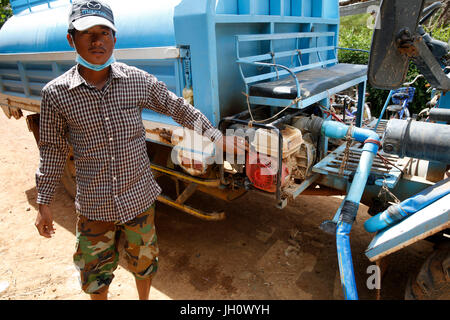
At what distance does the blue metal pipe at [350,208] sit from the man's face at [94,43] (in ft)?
5.05

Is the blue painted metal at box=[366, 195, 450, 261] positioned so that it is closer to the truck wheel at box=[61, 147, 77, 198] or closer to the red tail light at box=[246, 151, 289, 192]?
the red tail light at box=[246, 151, 289, 192]

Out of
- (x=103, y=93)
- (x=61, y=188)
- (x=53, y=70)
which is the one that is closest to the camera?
(x=103, y=93)

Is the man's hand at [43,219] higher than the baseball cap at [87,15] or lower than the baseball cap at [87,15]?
lower

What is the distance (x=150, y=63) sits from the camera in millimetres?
2512

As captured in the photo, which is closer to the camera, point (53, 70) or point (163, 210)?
point (53, 70)

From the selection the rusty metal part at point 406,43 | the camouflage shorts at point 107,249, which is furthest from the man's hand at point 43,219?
the rusty metal part at point 406,43

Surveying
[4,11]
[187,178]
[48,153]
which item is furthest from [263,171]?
[4,11]

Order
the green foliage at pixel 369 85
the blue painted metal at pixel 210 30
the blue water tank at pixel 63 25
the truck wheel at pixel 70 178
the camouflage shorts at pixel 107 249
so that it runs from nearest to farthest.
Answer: the camouflage shorts at pixel 107 249
the blue painted metal at pixel 210 30
the blue water tank at pixel 63 25
the truck wheel at pixel 70 178
the green foliage at pixel 369 85

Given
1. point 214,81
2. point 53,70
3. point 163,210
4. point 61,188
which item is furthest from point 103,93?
point 61,188

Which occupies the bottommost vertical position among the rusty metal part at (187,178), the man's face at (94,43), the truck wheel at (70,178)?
the truck wheel at (70,178)

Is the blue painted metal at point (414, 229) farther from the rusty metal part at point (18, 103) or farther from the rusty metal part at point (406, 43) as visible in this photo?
the rusty metal part at point (18, 103)

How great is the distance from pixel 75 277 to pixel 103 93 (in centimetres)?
191

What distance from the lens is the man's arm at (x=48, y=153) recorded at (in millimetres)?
1620
